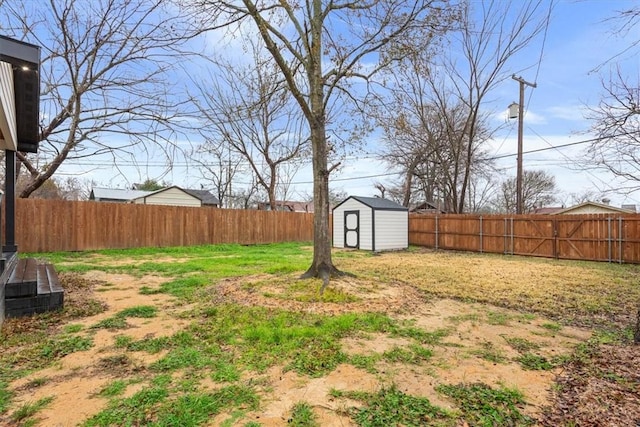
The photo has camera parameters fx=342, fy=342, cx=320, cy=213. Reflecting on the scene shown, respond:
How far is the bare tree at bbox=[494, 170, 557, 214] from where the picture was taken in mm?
29469

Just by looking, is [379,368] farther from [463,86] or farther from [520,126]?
[463,86]

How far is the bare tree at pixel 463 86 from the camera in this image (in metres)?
11.3

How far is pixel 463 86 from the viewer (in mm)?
15195

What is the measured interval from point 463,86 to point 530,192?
19.6 meters

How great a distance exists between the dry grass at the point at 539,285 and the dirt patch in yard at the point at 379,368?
0.75 meters

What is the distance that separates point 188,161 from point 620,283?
8489 mm

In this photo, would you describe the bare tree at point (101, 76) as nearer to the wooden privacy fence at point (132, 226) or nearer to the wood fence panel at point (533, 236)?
the wooden privacy fence at point (132, 226)

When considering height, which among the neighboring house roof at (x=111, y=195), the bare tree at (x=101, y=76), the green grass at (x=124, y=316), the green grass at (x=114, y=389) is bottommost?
the green grass at (x=124, y=316)

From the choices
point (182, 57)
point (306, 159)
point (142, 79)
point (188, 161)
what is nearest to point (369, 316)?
point (188, 161)

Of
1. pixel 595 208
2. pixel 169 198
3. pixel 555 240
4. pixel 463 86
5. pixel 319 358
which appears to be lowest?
pixel 319 358

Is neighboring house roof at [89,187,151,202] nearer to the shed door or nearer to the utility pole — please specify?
the shed door

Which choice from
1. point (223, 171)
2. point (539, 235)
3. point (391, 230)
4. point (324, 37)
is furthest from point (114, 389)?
point (223, 171)

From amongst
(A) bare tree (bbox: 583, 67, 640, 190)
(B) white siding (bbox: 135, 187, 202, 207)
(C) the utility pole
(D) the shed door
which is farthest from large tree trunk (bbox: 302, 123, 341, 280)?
(B) white siding (bbox: 135, 187, 202, 207)

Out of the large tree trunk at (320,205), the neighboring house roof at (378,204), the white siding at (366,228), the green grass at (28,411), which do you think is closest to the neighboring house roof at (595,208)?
the neighboring house roof at (378,204)
